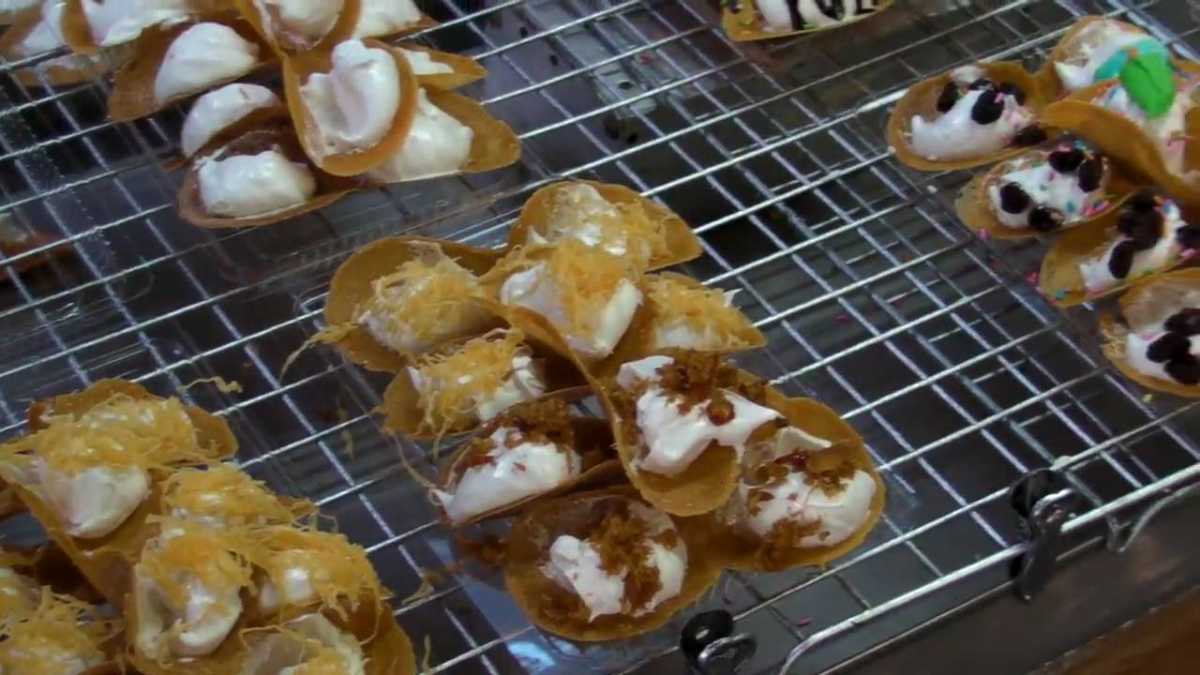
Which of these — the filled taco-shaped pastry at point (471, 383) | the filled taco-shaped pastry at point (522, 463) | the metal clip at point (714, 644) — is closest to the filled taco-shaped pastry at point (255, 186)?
the filled taco-shaped pastry at point (471, 383)

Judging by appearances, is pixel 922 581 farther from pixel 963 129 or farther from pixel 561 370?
pixel 963 129

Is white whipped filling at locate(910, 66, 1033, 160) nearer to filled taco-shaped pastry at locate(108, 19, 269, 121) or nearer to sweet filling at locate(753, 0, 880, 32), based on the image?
sweet filling at locate(753, 0, 880, 32)

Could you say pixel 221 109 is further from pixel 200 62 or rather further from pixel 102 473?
pixel 102 473

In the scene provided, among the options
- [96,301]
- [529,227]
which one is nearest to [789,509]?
[529,227]

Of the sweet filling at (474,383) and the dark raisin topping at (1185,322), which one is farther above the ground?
the dark raisin topping at (1185,322)

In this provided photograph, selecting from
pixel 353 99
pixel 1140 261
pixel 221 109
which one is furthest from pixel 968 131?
pixel 221 109

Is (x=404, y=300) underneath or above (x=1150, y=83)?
underneath

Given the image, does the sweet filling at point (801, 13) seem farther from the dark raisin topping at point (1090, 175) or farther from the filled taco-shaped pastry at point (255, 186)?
the filled taco-shaped pastry at point (255, 186)
